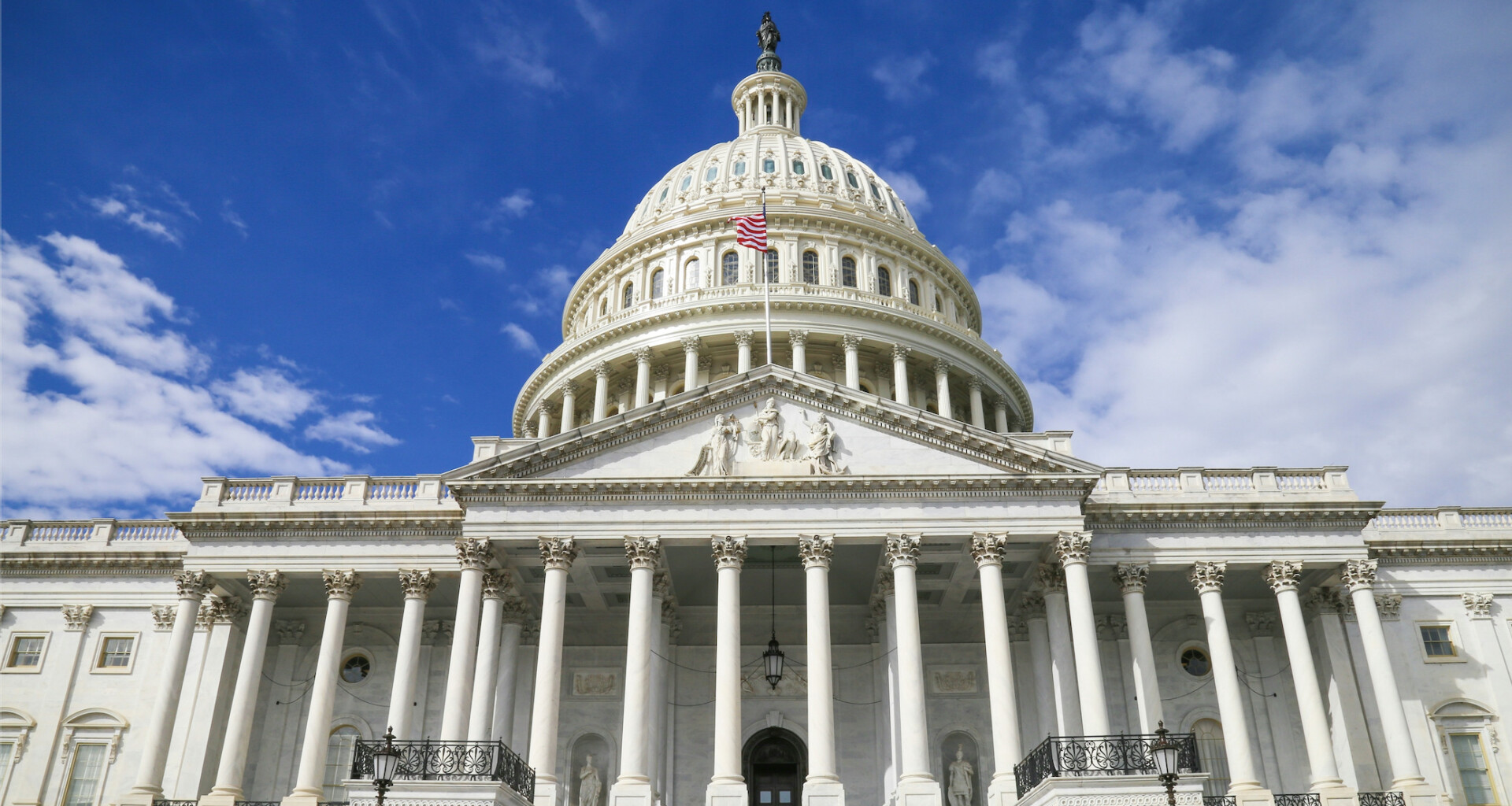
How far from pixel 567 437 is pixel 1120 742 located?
669 inches

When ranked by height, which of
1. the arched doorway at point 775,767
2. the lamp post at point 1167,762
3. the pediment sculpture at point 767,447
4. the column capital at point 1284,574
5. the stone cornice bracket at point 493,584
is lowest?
the lamp post at point 1167,762

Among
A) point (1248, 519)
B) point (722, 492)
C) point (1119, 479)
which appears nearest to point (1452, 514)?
point (1248, 519)

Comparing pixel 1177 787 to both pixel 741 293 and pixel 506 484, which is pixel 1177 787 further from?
pixel 741 293

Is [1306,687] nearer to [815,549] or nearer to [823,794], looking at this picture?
[815,549]

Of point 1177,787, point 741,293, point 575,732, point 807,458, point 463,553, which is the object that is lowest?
point 1177,787

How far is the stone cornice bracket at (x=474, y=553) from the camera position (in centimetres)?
3222

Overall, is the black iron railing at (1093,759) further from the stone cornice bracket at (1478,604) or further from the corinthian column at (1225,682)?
the stone cornice bracket at (1478,604)

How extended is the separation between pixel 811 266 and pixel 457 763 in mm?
36416

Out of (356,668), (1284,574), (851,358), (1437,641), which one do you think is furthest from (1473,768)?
(356,668)

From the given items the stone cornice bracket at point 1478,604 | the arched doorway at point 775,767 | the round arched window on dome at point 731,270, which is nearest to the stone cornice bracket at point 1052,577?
the arched doorway at point 775,767

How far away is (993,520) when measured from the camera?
32.4 metres

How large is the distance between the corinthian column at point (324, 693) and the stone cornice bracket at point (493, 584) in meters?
4.62

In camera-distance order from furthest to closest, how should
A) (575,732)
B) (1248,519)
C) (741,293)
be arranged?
1. (741,293)
2. (575,732)
3. (1248,519)

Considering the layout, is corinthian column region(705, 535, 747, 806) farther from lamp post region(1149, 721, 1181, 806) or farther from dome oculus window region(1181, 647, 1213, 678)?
dome oculus window region(1181, 647, 1213, 678)
